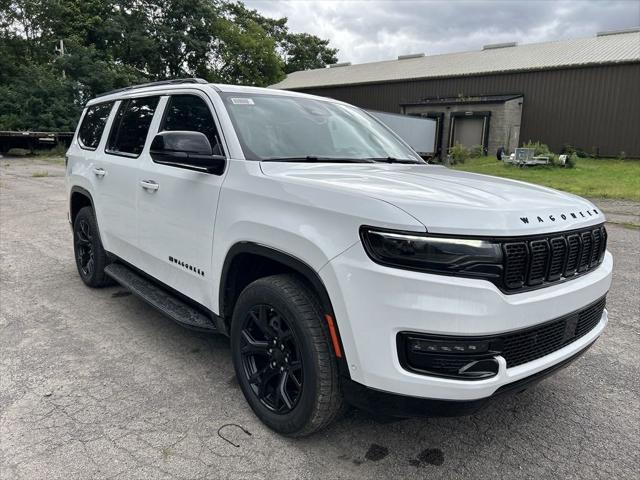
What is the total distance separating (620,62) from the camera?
25359 mm

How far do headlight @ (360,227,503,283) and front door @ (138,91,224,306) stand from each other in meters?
1.34

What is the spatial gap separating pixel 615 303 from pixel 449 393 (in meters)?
3.65

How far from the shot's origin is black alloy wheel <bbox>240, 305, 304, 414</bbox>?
253 centimetres

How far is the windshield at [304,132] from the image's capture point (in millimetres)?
3105

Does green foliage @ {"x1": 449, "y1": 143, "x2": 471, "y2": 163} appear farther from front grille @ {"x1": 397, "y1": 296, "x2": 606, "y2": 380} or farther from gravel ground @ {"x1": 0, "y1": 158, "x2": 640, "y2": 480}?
front grille @ {"x1": 397, "y1": 296, "x2": 606, "y2": 380}

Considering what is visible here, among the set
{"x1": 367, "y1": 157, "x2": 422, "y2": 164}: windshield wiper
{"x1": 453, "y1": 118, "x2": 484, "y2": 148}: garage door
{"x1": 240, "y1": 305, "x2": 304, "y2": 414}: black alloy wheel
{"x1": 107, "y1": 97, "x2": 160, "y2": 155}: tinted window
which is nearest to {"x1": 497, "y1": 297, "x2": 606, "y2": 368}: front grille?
{"x1": 240, "y1": 305, "x2": 304, "y2": 414}: black alloy wheel

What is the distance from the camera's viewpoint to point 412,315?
198cm

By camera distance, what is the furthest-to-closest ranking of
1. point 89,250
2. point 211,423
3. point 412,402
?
point 89,250, point 211,423, point 412,402

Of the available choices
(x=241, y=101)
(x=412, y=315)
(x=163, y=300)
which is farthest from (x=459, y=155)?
(x=412, y=315)

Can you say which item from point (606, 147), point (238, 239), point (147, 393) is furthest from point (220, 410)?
point (606, 147)

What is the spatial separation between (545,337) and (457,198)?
2.50ft

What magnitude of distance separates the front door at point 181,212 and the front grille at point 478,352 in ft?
4.79

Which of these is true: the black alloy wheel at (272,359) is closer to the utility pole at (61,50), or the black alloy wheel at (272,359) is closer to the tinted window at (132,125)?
the tinted window at (132,125)

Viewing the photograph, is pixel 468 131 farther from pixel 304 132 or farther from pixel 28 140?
pixel 304 132
